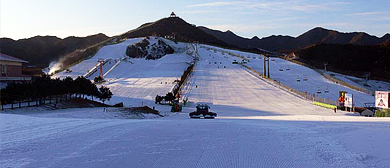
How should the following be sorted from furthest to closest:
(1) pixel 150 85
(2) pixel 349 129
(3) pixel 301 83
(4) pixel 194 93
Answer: (3) pixel 301 83 < (1) pixel 150 85 < (4) pixel 194 93 < (2) pixel 349 129

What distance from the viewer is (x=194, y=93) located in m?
44.6

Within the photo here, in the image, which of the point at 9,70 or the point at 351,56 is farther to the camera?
the point at 351,56

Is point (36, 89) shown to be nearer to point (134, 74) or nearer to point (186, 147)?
point (186, 147)

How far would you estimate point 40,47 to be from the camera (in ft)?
539

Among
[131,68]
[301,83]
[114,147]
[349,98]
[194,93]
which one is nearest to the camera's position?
[114,147]

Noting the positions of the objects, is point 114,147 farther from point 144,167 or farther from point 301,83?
point 301,83

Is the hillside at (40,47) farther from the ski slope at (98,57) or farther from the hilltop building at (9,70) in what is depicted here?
the hilltop building at (9,70)

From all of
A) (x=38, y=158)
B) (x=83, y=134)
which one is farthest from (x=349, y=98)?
(x=38, y=158)

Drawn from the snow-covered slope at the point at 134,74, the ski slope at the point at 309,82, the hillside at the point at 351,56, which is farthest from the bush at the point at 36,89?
the hillside at the point at 351,56

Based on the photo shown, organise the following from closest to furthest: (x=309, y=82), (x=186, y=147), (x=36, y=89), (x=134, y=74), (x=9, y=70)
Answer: (x=186, y=147)
(x=36, y=89)
(x=9, y=70)
(x=309, y=82)
(x=134, y=74)

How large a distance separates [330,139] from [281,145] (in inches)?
61.4

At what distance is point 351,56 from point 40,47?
130503 millimetres

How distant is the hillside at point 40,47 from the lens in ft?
458

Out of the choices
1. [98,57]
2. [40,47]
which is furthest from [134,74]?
[40,47]
